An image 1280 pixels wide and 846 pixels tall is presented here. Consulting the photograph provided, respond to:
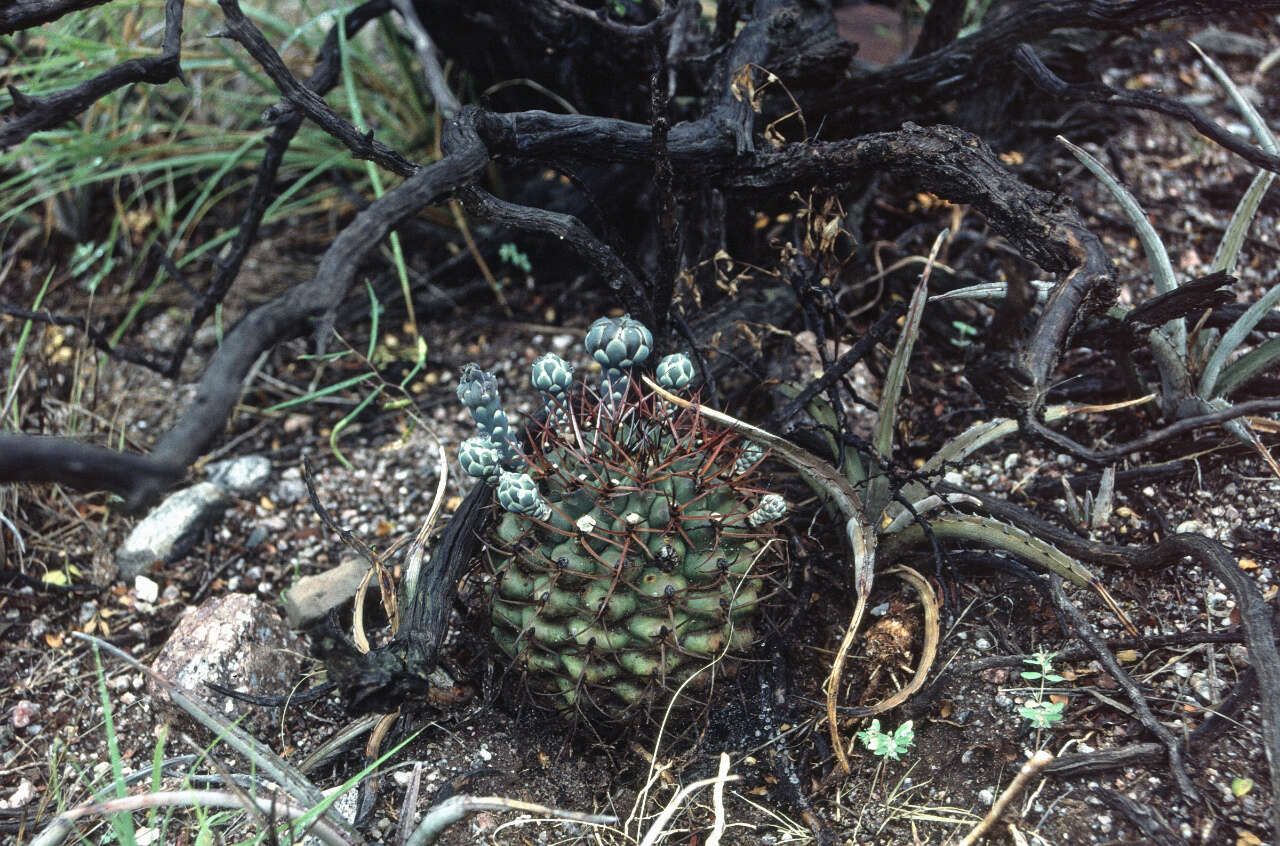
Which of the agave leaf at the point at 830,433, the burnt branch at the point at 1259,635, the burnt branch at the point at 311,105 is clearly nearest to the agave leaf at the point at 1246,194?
the burnt branch at the point at 1259,635

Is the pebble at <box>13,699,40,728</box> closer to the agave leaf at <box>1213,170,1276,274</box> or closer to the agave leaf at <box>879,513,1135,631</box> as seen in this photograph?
the agave leaf at <box>879,513,1135,631</box>

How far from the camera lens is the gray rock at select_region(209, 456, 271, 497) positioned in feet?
7.62

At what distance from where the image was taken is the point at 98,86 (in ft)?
5.57

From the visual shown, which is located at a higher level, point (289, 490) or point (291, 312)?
point (291, 312)

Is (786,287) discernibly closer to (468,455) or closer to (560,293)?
(560,293)

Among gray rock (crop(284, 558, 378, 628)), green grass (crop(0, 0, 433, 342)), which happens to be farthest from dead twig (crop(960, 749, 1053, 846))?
green grass (crop(0, 0, 433, 342))

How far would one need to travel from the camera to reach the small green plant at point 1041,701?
4.75 feet

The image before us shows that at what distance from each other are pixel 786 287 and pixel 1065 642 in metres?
1.02

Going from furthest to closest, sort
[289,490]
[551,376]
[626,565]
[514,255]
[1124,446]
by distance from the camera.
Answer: [514,255] → [289,490] → [551,376] → [626,565] → [1124,446]

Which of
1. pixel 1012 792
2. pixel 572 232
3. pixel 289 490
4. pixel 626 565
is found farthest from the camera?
pixel 289 490

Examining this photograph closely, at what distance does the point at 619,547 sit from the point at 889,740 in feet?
1.74

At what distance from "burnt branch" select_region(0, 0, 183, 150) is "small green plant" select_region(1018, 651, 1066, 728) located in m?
1.80

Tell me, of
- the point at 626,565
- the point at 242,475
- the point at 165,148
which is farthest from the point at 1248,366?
the point at 165,148

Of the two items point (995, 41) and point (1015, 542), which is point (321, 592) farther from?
point (995, 41)
